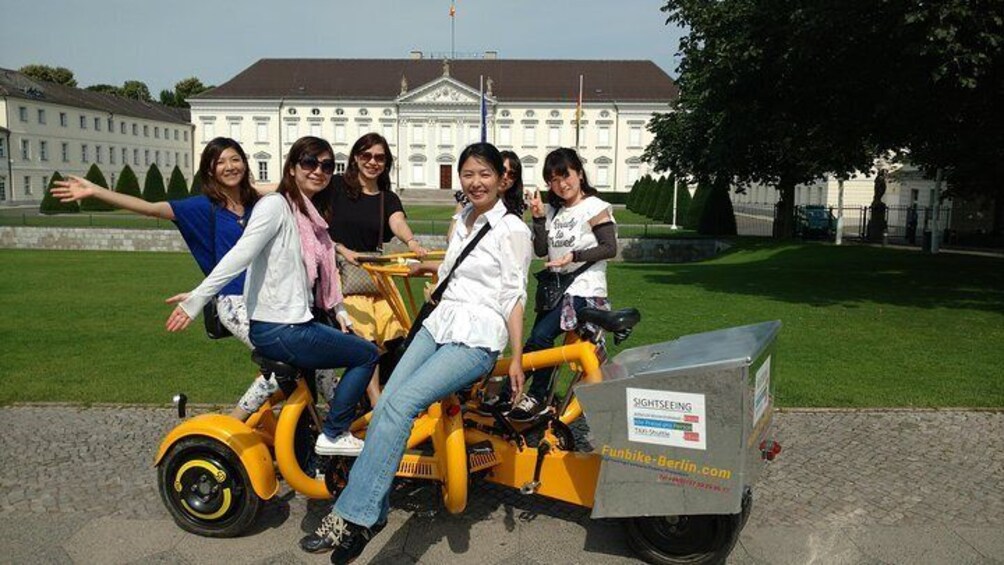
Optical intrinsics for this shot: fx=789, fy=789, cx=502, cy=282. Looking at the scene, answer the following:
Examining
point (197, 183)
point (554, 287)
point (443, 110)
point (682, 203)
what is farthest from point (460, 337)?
point (443, 110)

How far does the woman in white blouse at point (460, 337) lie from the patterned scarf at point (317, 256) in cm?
68

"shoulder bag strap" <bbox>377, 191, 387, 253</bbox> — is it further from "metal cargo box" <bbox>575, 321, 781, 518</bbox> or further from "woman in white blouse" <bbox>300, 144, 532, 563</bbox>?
"metal cargo box" <bbox>575, 321, 781, 518</bbox>

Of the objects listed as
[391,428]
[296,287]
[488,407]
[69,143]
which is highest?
[69,143]

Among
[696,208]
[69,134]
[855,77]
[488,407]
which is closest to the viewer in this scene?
[488,407]

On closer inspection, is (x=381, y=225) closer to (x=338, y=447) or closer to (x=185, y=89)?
(x=338, y=447)

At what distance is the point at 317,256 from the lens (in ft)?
13.6

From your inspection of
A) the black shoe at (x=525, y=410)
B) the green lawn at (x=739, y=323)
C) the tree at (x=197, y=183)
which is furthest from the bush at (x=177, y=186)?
the black shoe at (x=525, y=410)

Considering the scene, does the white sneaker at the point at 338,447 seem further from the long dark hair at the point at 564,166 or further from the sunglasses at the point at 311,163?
the long dark hair at the point at 564,166

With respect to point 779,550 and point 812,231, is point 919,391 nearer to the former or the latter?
point 779,550

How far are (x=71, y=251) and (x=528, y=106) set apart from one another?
65.4 m

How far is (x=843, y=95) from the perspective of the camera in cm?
1581

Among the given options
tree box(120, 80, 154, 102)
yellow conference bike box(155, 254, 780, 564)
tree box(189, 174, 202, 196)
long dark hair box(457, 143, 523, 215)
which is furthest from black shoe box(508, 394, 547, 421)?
tree box(120, 80, 154, 102)

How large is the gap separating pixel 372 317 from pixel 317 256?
2.74ft

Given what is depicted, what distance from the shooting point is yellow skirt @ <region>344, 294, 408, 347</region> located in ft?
15.9
